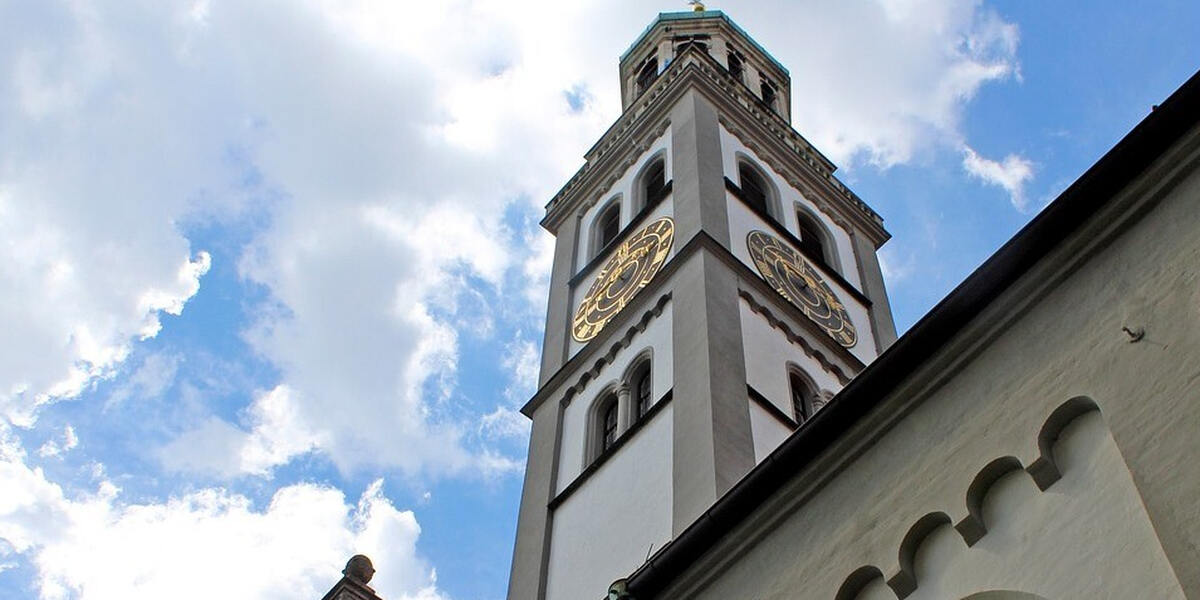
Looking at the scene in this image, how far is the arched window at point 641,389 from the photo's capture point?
18948 mm

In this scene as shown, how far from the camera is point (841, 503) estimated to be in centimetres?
1013

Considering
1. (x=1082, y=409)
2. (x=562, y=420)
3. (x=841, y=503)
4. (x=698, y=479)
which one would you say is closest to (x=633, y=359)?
(x=562, y=420)

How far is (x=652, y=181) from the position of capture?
997 inches

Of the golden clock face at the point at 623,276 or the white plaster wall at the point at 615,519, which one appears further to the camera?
the golden clock face at the point at 623,276

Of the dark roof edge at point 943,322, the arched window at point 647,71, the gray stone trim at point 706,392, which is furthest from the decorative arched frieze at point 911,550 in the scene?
the arched window at point 647,71

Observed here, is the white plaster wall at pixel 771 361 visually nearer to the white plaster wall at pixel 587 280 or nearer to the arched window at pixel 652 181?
the white plaster wall at pixel 587 280

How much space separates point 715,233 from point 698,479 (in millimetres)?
5997

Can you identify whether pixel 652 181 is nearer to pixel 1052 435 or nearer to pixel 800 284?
pixel 800 284

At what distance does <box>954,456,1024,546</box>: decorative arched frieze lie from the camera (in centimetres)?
884

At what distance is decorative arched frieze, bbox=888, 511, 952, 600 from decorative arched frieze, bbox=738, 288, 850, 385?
35.3ft

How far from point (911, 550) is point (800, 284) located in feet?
43.3

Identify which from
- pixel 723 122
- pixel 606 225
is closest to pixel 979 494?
pixel 606 225

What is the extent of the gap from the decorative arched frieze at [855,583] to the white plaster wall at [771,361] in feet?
28.9

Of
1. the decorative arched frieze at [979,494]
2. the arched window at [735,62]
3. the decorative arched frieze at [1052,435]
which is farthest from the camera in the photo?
the arched window at [735,62]
